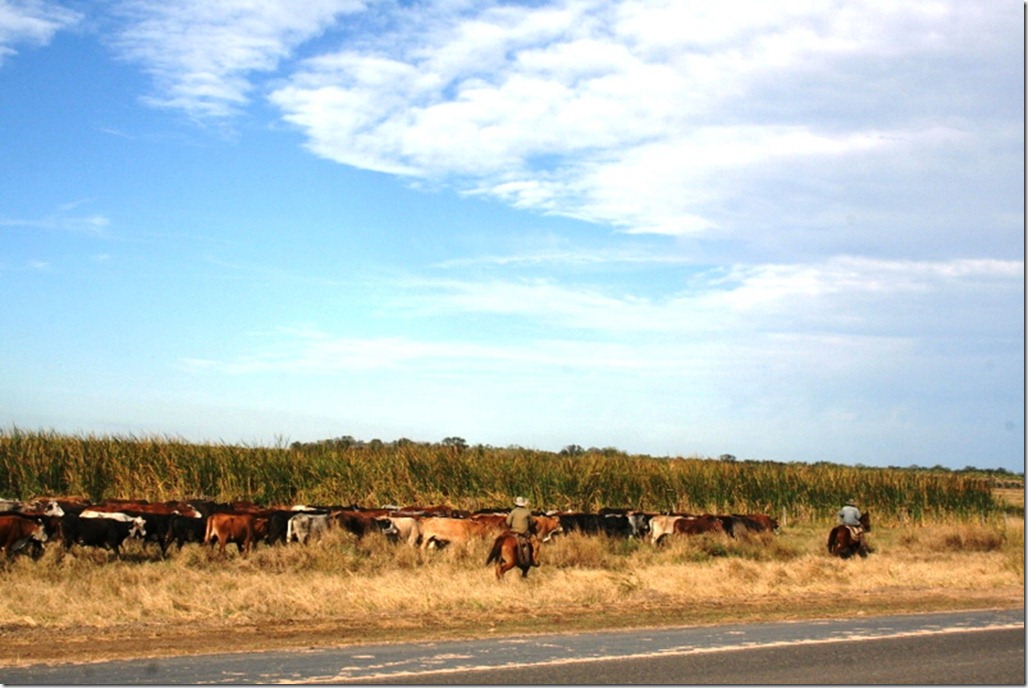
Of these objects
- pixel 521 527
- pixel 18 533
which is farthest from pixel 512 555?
pixel 18 533

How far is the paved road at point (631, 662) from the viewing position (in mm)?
9516

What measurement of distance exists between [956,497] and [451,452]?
815 inches

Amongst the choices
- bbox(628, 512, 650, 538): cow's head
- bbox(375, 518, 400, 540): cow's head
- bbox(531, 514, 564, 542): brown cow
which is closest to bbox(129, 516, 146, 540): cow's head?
bbox(375, 518, 400, 540): cow's head

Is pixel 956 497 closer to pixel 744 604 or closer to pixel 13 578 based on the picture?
pixel 744 604

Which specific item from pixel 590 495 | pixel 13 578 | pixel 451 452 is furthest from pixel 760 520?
pixel 13 578

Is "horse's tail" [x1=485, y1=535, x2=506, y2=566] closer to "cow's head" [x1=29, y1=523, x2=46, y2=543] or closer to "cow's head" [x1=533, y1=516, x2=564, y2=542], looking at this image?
"cow's head" [x1=533, y1=516, x2=564, y2=542]

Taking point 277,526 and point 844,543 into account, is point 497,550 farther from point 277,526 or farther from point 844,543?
point 844,543

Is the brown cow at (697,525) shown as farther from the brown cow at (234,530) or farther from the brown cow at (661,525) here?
the brown cow at (234,530)

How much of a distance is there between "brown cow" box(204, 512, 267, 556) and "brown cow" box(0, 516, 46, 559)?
320cm

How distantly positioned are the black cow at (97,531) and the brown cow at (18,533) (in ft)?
1.76

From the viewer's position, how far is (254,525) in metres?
21.3

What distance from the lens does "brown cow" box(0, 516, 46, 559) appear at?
18.0 m

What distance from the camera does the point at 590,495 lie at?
117 ft

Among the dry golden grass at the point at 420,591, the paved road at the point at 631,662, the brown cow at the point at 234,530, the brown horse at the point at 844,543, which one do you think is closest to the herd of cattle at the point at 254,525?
the brown cow at the point at 234,530
